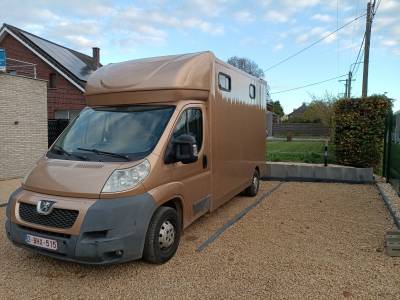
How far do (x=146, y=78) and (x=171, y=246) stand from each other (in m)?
2.34

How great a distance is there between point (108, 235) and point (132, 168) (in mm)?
791

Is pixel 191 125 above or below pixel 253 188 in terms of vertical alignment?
above

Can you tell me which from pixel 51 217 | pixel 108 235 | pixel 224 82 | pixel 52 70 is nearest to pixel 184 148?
pixel 108 235

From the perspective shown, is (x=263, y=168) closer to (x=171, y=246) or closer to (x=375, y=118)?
(x=375, y=118)

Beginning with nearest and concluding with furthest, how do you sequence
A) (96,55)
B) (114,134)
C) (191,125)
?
(114,134) < (191,125) < (96,55)

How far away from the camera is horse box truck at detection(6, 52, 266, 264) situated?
3.86 metres

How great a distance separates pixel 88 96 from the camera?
534 centimetres

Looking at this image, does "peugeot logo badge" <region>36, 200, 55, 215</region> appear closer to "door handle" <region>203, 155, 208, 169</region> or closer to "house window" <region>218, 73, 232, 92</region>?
"door handle" <region>203, 155, 208, 169</region>

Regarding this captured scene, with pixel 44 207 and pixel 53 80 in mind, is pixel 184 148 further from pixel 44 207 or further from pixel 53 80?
pixel 53 80

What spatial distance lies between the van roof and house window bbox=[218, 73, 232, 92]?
18.2 inches

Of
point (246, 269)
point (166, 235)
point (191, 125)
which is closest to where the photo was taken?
point (246, 269)

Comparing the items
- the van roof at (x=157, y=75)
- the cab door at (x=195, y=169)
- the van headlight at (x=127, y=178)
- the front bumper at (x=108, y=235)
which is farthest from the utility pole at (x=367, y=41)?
the front bumper at (x=108, y=235)

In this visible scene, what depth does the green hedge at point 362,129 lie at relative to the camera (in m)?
10.5

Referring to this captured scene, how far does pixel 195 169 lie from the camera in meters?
5.29
